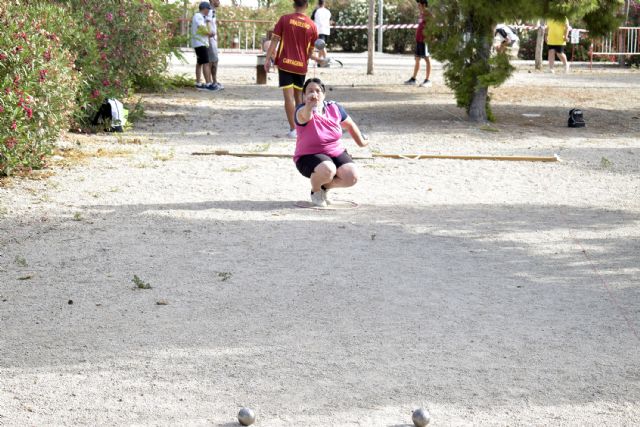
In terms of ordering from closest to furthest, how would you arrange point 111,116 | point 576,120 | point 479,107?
point 111,116, point 576,120, point 479,107

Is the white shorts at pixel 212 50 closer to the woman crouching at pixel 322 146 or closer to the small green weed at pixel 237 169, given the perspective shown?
the small green weed at pixel 237 169

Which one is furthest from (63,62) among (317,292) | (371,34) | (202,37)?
(371,34)

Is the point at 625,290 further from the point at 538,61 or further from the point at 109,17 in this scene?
the point at 538,61

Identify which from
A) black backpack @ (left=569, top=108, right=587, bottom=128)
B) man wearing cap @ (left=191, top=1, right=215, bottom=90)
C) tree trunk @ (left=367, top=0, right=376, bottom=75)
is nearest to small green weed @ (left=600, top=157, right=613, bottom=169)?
black backpack @ (left=569, top=108, right=587, bottom=128)

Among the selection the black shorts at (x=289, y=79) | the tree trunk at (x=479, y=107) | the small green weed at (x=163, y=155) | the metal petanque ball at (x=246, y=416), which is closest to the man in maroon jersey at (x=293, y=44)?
the black shorts at (x=289, y=79)

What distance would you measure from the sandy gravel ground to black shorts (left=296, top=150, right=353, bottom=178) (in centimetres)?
43

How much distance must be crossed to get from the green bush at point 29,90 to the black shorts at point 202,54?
27.6 ft

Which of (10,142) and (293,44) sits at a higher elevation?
(293,44)

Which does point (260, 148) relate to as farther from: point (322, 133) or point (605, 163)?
point (605, 163)

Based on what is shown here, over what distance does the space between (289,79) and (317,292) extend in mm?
7197

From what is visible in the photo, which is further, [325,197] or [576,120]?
[576,120]

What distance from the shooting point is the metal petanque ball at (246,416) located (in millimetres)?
4125

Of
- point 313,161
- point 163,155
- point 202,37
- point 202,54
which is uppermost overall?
point 202,37

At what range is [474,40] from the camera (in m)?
14.8
